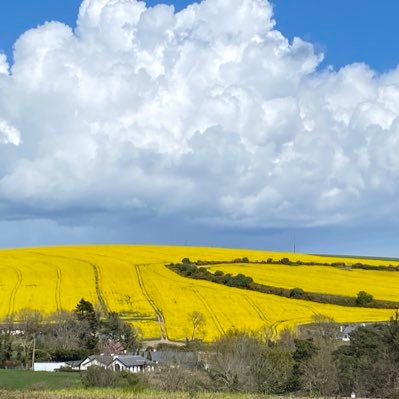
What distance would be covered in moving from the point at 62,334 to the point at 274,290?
911 inches

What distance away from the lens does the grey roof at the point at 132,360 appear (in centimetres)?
6586

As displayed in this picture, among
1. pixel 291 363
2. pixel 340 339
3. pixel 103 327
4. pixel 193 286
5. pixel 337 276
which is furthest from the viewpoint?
pixel 337 276

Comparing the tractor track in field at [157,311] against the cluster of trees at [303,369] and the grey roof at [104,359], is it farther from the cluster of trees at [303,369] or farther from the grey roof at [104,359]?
the cluster of trees at [303,369]

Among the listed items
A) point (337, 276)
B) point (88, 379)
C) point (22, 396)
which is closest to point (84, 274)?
point (337, 276)

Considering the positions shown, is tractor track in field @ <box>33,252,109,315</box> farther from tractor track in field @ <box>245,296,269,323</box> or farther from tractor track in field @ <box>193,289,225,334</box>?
tractor track in field @ <box>245,296,269,323</box>

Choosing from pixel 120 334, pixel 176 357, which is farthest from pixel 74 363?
pixel 176 357

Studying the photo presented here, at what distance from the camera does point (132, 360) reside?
6888cm

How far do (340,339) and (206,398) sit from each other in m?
37.4

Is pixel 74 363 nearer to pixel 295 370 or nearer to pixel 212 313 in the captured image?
pixel 212 313

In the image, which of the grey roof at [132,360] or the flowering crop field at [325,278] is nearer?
the grey roof at [132,360]

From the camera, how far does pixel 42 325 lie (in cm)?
7594

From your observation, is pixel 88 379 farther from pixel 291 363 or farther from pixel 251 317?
pixel 251 317

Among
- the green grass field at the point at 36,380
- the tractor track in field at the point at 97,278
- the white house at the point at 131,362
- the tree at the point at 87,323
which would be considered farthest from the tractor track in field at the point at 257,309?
the green grass field at the point at 36,380

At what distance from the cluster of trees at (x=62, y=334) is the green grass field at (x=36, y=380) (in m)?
7.64
